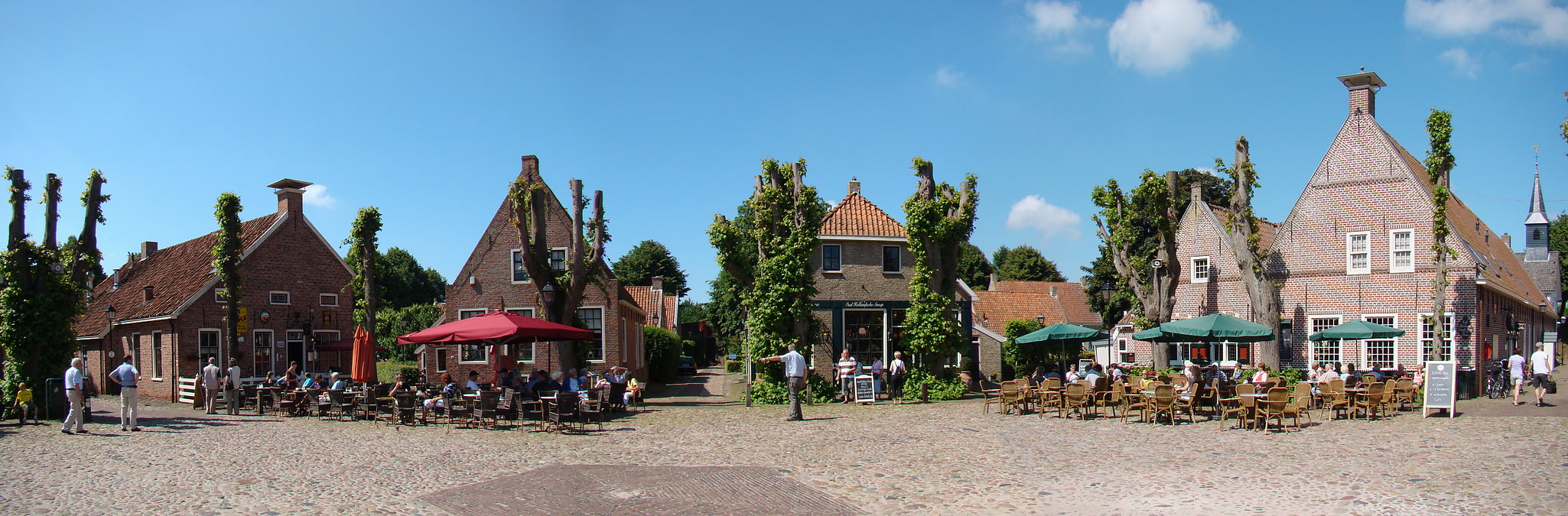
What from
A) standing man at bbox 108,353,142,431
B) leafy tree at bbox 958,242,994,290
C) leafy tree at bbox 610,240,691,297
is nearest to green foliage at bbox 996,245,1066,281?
leafy tree at bbox 958,242,994,290

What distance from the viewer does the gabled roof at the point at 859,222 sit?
25938 mm

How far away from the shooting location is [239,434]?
1570 centimetres

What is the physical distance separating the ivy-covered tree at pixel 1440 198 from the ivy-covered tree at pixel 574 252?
19463mm

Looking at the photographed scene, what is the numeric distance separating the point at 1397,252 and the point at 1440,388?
10.9 meters

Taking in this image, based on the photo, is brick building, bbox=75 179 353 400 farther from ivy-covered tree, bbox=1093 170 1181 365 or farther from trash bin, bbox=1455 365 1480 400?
trash bin, bbox=1455 365 1480 400

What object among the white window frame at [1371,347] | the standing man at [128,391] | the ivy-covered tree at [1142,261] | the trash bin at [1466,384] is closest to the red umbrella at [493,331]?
the standing man at [128,391]

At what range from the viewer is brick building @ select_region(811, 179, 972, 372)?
25641 mm

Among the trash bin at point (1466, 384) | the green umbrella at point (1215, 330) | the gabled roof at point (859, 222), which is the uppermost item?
the gabled roof at point (859, 222)

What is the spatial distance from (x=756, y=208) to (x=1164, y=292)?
12263mm

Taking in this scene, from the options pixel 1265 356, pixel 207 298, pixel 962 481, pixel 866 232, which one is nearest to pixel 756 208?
pixel 866 232

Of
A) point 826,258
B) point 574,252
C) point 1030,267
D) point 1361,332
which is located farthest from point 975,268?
point 574,252

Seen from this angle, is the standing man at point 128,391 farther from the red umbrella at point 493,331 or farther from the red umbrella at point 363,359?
the red umbrella at point 363,359

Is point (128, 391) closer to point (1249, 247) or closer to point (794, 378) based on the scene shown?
point (794, 378)

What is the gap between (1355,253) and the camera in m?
26.6
